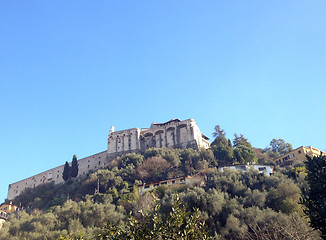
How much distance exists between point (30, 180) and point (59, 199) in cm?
2580

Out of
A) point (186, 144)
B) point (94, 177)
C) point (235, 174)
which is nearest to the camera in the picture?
point (235, 174)

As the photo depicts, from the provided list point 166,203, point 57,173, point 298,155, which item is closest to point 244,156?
point 298,155

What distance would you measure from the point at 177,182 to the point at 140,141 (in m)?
24.3

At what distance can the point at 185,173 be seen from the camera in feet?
Answer: 167

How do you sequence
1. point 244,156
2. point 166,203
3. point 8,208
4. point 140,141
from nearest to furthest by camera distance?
point 166,203
point 244,156
point 8,208
point 140,141

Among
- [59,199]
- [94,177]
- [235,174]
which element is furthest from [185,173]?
[59,199]

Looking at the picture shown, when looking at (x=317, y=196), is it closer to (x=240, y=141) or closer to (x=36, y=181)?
(x=240, y=141)

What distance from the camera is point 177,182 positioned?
4453cm

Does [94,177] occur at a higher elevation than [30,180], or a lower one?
lower

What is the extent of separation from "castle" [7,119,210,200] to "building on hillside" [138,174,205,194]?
17669 millimetres

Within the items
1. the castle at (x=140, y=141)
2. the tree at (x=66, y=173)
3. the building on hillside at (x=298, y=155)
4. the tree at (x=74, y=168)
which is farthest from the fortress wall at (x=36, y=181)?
the building on hillside at (x=298, y=155)

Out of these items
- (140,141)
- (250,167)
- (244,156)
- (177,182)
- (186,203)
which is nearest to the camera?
(186,203)

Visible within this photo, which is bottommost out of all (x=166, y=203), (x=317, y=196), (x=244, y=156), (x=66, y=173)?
(x=317, y=196)

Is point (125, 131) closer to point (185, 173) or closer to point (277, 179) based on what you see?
point (185, 173)
